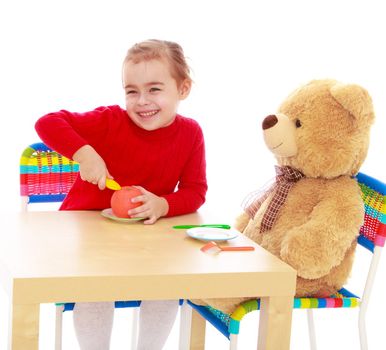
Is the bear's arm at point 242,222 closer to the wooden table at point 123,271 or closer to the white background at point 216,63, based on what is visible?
the wooden table at point 123,271

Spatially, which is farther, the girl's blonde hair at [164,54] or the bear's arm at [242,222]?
the bear's arm at [242,222]

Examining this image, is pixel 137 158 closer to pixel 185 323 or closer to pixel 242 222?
pixel 242 222

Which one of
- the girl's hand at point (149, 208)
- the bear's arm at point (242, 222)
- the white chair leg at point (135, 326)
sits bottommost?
the white chair leg at point (135, 326)

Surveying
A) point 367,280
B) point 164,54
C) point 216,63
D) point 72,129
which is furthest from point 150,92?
point 216,63

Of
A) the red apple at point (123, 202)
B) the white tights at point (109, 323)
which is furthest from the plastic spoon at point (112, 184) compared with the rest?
the white tights at point (109, 323)

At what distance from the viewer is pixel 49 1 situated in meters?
2.32

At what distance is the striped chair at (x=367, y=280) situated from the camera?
5.19ft

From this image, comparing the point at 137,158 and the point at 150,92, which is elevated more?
the point at 150,92

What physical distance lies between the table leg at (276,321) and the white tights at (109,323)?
1.58ft

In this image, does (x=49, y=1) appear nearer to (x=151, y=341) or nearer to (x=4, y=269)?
(x=151, y=341)

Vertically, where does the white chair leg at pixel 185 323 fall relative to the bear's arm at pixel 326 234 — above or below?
below

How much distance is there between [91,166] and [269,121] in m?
0.42

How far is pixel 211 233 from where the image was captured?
5.00 ft

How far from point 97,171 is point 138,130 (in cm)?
23
